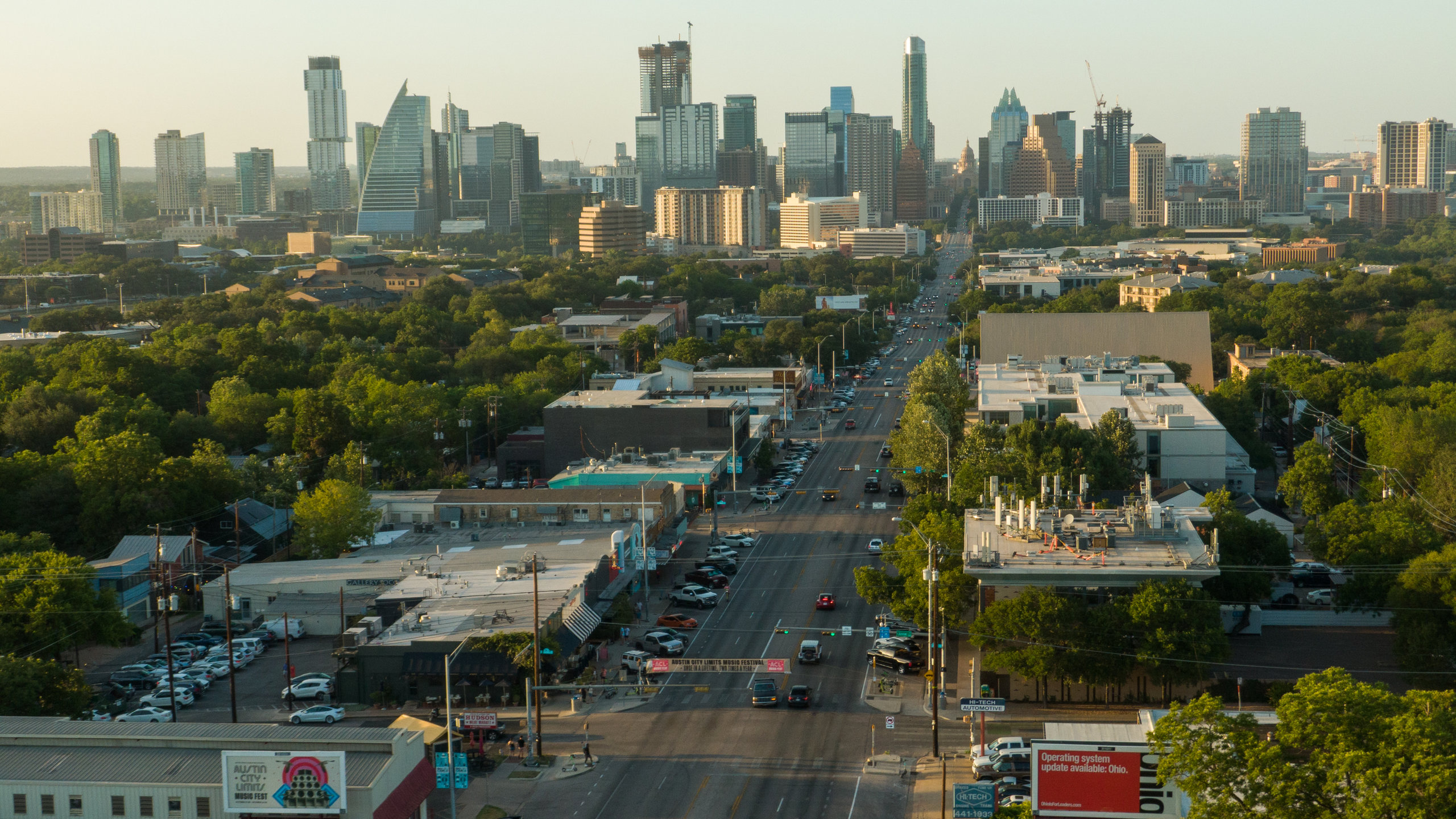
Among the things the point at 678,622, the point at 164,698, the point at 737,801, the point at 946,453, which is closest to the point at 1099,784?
the point at 737,801

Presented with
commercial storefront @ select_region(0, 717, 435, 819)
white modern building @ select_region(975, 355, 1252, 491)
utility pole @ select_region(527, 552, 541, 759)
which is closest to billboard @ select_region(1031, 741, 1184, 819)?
utility pole @ select_region(527, 552, 541, 759)

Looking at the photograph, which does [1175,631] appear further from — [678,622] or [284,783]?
[284,783]

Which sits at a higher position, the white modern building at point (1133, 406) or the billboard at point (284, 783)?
the white modern building at point (1133, 406)

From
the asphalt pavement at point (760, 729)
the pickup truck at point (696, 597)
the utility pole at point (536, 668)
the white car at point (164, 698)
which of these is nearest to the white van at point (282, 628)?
the white car at point (164, 698)

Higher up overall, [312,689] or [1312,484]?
[1312,484]

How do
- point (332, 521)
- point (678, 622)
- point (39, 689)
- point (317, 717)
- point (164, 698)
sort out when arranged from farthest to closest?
Answer: point (332, 521), point (678, 622), point (164, 698), point (317, 717), point (39, 689)

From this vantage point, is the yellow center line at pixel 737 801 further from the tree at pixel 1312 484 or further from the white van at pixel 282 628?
the tree at pixel 1312 484
